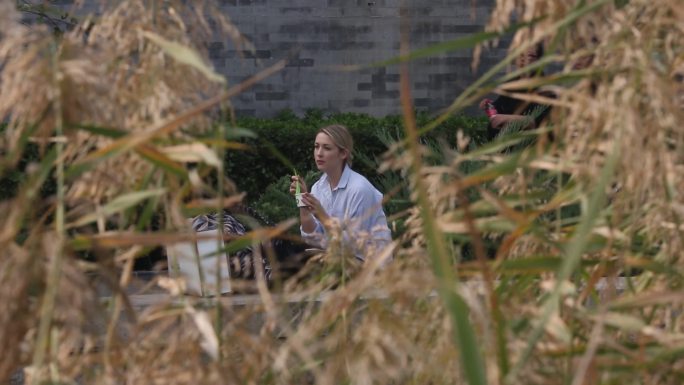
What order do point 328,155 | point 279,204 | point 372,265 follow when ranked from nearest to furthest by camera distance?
point 372,265 < point 328,155 < point 279,204

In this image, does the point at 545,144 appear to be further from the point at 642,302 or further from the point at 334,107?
the point at 334,107

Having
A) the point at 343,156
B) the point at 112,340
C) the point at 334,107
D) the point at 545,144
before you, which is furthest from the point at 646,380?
the point at 334,107

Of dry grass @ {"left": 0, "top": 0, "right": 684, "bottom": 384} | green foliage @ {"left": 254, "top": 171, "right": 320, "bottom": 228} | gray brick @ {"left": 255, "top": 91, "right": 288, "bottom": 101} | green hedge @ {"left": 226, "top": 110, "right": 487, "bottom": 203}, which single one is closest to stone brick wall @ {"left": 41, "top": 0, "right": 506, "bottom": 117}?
gray brick @ {"left": 255, "top": 91, "right": 288, "bottom": 101}

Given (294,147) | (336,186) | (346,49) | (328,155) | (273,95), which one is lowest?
(294,147)

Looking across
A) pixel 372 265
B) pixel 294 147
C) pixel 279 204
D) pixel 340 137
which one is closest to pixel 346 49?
pixel 294 147

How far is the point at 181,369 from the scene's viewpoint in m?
1.49

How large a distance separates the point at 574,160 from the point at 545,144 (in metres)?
0.15

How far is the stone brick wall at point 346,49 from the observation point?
1378 centimetres

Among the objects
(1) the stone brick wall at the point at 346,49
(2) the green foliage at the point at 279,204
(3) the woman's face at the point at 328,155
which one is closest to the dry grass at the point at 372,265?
(3) the woman's face at the point at 328,155

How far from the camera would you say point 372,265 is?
5.23 ft

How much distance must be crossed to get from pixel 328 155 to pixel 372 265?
4.31 m

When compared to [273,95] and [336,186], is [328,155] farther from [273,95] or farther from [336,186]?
[273,95]

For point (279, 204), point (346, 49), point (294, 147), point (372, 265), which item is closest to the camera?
point (372, 265)

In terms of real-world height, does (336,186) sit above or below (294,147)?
above
